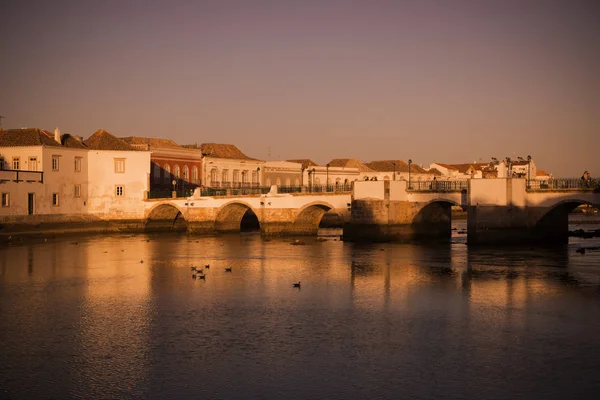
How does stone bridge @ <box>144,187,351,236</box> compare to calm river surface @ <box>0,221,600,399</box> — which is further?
stone bridge @ <box>144,187,351,236</box>

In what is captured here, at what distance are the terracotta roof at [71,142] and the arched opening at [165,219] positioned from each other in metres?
8.99

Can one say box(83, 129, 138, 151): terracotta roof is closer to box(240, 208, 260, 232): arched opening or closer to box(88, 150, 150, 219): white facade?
box(88, 150, 150, 219): white facade

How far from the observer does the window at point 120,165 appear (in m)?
64.3

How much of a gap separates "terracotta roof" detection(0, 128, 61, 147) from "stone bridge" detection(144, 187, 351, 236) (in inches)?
414

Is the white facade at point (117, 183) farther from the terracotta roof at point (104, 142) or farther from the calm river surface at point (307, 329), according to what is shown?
the calm river surface at point (307, 329)

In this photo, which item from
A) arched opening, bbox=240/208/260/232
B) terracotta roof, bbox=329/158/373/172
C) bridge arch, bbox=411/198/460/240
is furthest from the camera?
terracotta roof, bbox=329/158/373/172

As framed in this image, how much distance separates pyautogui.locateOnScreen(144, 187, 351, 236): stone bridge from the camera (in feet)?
176

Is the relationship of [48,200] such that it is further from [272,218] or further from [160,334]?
[160,334]

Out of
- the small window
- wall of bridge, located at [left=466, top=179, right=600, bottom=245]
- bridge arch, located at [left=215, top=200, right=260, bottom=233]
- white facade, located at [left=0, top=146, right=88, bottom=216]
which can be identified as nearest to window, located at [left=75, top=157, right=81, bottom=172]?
white facade, located at [left=0, top=146, right=88, bottom=216]

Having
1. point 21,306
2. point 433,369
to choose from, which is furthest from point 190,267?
point 433,369

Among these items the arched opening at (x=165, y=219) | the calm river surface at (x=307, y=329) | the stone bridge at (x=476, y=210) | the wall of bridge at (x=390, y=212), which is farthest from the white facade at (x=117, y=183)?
the calm river surface at (x=307, y=329)

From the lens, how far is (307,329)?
2055cm

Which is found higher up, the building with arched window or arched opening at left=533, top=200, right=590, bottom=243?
the building with arched window

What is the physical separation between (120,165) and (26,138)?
8.88 m
